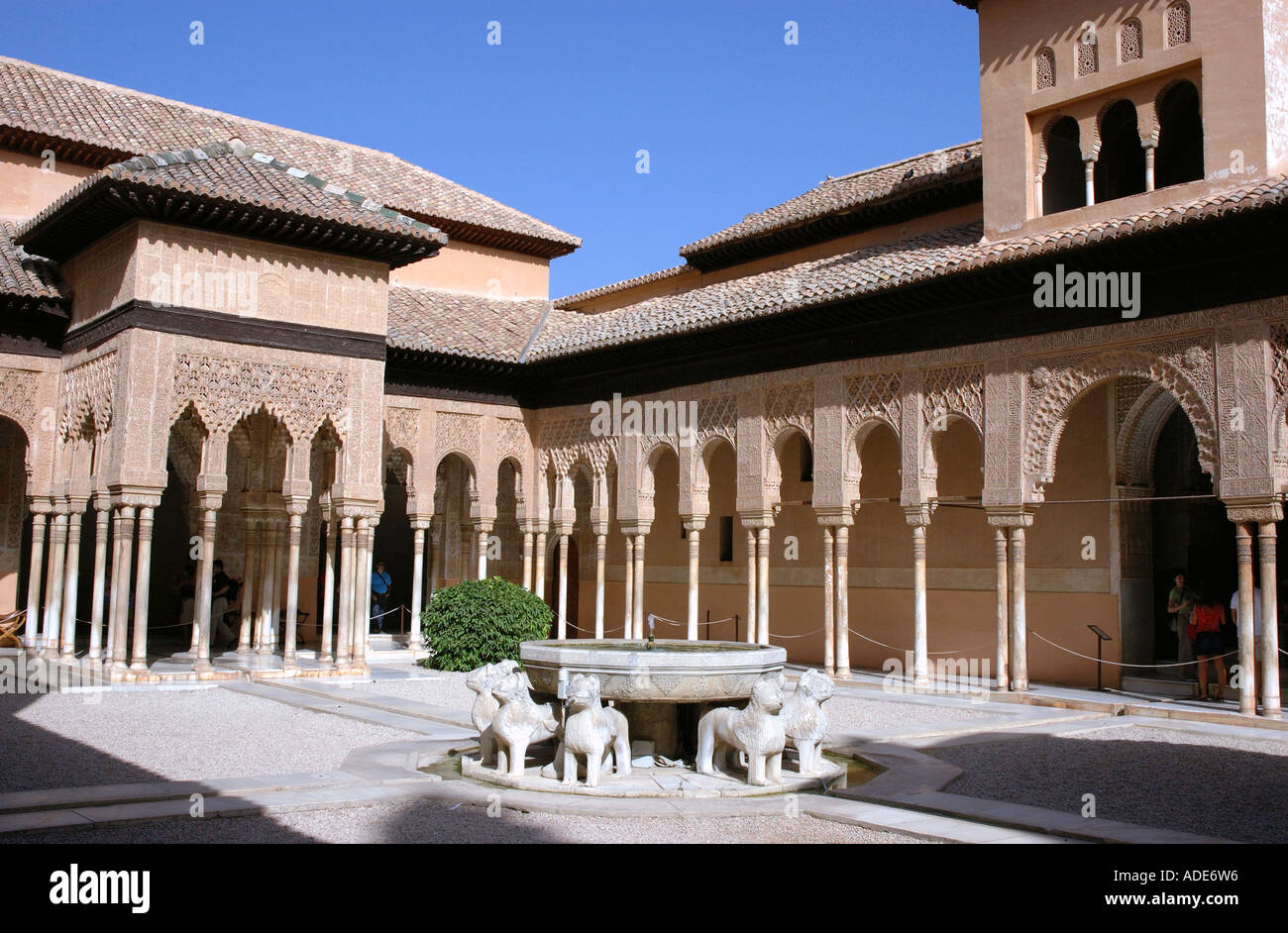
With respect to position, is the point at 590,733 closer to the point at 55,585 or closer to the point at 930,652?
the point at 930,652

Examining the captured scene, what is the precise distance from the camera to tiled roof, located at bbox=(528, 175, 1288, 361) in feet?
39.1

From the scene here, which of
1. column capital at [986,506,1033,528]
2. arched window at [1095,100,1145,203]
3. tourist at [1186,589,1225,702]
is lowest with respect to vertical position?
tourist at [1186,589,1225,702]

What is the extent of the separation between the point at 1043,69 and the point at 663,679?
10.7m

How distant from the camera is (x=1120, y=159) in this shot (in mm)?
15492

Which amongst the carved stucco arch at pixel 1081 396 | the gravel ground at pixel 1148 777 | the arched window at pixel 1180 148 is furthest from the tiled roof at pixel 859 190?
the gravel ground at pixel 1148 777

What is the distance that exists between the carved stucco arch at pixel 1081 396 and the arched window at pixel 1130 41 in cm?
360

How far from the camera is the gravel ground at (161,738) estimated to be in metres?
8.16

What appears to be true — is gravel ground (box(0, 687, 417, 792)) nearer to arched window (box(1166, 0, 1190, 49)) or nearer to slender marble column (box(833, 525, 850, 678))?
slender marble column (box(833, 525, 850, 678))

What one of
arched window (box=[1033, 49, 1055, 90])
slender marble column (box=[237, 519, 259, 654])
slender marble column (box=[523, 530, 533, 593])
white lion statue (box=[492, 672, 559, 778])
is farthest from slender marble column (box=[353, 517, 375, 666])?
arched window (box=[1033, 49, 1055, 90])

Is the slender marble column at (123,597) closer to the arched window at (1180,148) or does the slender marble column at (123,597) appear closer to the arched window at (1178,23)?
the arched window at (1178,23)

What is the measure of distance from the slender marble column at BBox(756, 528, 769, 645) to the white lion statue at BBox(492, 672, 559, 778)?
9775 millimetres
